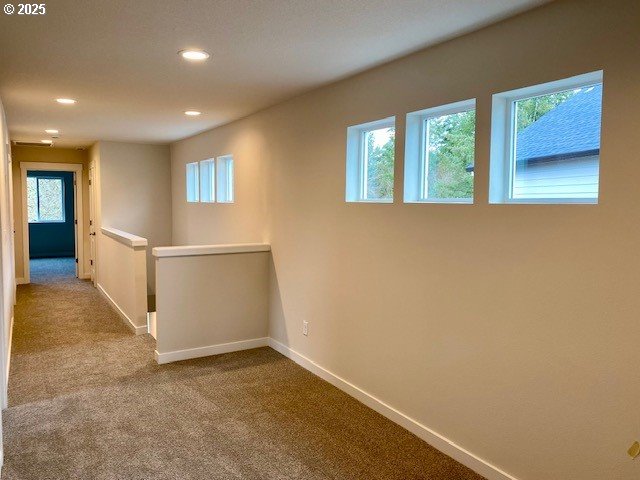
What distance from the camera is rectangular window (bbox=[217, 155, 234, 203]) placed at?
5820 millimetres

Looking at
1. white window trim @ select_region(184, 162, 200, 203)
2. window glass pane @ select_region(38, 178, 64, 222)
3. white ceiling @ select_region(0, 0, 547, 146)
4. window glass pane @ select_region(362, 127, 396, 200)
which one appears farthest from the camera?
window glass pane @ select_region(38, 178, 64, 222)

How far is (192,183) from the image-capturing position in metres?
6.96

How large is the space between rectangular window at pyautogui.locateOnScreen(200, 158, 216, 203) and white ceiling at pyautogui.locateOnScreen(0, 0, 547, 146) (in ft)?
6.12

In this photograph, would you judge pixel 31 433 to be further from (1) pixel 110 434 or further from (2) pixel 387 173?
(2) pixel 387 173

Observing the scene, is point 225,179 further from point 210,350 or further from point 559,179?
point 559,179

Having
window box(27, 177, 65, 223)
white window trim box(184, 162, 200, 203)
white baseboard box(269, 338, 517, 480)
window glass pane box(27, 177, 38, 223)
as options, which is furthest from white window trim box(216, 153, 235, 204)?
window glass pane box(27, 177, 38, 223)

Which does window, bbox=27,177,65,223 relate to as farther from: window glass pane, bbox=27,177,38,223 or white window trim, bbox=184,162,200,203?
white window trim, bbox=184,162,200,203

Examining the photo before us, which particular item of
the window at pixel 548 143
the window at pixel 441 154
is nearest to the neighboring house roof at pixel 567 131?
the window at pixel 548 143

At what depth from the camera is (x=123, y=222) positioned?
24.2 feet

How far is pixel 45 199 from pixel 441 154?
12011 mm

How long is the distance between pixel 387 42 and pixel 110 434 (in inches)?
108

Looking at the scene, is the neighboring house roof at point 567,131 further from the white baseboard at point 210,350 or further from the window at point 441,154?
the white baseboard at point 210,350

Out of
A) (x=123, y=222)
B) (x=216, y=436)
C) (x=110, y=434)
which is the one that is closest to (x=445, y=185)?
(x=216, y=436)

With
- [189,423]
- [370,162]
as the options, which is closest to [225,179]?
[370,162]
